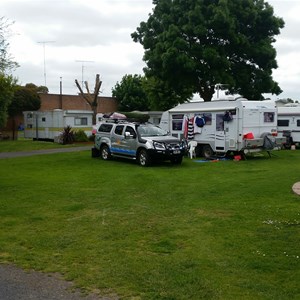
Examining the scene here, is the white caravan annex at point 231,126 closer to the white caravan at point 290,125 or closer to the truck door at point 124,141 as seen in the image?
the truck door at point 124,141

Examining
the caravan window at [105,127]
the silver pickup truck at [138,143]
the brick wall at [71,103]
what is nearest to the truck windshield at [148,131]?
the silver pickup truck at [138,143]

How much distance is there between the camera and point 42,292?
4.83 metres

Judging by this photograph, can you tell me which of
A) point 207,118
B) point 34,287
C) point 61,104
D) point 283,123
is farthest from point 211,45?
point 34,287

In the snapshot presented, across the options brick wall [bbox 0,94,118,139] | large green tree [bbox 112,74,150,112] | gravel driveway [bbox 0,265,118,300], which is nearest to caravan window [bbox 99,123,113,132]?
gravel driveway [bbox 0,265,118,300]

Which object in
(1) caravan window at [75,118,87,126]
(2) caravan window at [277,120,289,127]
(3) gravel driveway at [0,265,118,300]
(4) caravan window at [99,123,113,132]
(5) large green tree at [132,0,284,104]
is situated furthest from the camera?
(1) caravan window at [75,118,87,126]

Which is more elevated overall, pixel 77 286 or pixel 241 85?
pixel 241 85

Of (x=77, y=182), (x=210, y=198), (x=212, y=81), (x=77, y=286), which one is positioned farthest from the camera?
(x=212, y=81)

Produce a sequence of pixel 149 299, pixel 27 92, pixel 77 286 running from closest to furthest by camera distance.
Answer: pixel 149 299 → pixel 77 286 → pixel 27 92

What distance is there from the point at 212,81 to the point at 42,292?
25.4 m

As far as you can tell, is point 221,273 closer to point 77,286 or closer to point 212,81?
point 77,286

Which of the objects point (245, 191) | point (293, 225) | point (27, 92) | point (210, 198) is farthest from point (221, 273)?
point (27, 92)

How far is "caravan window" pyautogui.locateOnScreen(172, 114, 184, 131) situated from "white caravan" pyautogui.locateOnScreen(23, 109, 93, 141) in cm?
1247

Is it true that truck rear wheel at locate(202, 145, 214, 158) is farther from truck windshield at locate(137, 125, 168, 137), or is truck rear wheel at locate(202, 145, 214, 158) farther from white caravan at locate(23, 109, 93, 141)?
white caravan at locate(23, 109, 93, 141)

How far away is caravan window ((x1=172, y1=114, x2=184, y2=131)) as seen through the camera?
2236 centimetres
